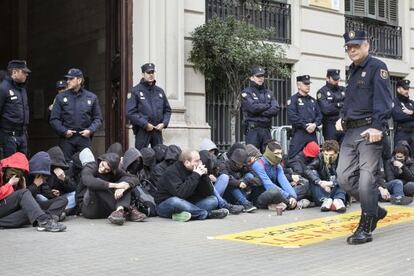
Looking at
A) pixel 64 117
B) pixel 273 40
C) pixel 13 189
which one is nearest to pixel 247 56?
pixel 273 40

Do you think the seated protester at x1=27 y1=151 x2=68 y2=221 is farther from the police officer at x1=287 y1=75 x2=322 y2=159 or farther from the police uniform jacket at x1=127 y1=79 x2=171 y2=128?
the police officer at x1=287 y1=75 x2=322 y2=159

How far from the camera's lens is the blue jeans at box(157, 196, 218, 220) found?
27.1ft

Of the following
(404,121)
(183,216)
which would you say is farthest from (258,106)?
(404,121)

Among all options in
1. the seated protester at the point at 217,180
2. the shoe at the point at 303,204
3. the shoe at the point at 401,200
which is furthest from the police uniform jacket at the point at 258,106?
the shoe at the point at 401,200

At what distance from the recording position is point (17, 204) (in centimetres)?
742

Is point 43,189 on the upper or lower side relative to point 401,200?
upper

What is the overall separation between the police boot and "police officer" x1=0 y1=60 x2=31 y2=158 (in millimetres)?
4909

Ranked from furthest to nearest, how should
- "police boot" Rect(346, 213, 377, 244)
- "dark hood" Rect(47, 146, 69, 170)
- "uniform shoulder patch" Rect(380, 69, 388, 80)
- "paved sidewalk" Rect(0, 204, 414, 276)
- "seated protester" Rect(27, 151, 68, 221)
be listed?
"dark hood" Rect(47, 146, 69, 170) < "seated protester" Rect(27, 151, 68, 221) < "uniform shoulder patch" Rect(380, 69, 388, 80) < "police boot" Rect(346, 213, 377, 244) < "paved sidewalk" Rect(0, 204, 414, 276)

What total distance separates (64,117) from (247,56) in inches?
168

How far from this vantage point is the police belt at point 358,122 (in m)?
6.70

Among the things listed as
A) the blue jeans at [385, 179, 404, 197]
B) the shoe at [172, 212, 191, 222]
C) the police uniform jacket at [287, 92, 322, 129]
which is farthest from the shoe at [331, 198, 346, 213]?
the shoe at [172, 212, 191, 222]

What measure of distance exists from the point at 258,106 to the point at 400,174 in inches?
110

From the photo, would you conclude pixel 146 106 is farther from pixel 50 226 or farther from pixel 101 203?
pixel 50 226

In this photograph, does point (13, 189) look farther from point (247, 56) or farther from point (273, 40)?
point (273, 40)
